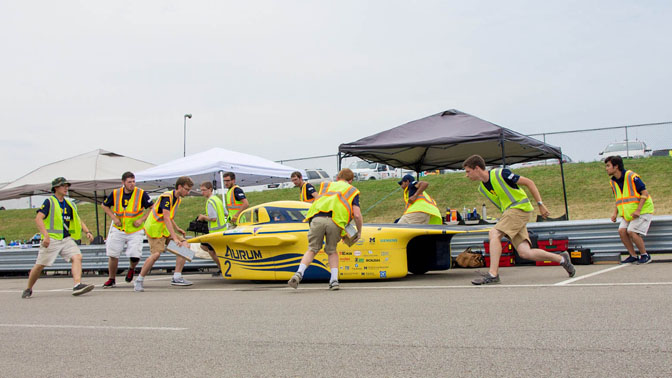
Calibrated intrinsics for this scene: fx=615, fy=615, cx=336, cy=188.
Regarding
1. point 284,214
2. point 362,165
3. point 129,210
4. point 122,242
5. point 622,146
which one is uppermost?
point 362,165

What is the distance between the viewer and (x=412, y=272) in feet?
33.0

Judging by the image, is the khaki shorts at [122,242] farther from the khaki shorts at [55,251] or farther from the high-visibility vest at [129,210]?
the khaki shorts at [55,251]

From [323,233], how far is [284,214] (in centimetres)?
170

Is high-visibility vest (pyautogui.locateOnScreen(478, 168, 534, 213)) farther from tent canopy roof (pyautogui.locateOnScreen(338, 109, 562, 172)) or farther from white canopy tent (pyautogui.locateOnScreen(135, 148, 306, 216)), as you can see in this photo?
white canopy tent (pyautogui.locateOnScreen(135, 148, 306, 216))

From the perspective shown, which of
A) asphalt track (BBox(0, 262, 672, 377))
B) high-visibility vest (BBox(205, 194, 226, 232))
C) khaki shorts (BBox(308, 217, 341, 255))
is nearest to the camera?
asphalt track (BBox(0, 262, 672, 377))

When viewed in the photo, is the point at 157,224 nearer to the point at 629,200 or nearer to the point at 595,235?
the point at 595,235

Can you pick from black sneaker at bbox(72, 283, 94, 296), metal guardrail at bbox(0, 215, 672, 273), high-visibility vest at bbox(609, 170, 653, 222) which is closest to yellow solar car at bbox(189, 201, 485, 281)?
black sneaker at bbox(72, 283, 94, 296)

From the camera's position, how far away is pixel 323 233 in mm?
8133

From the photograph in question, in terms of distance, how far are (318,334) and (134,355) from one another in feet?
4.45

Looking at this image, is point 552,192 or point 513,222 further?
point 552,192

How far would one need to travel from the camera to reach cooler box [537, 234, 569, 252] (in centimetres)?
1065

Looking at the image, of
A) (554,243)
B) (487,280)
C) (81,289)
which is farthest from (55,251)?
(554,243)

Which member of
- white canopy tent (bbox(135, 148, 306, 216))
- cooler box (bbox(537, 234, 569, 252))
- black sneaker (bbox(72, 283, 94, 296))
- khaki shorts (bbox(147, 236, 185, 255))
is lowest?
black sneaker (bbox(72, 283, 94, 296))

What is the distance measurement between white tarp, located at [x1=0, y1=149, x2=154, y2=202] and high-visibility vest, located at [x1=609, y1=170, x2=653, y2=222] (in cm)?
1351
